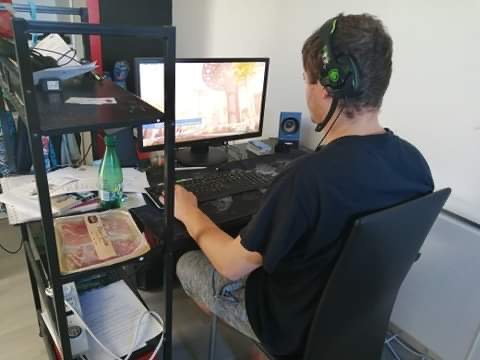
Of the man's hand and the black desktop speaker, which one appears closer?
the man's hand

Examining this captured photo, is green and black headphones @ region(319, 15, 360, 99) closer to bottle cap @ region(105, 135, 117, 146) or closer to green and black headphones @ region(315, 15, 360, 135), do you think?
green and black headphones @ region(315, 15, 360, 135)

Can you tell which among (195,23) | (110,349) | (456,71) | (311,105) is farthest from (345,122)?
(195,23)

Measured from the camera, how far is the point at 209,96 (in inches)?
59.6

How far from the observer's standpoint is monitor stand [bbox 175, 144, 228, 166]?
1.58 meters

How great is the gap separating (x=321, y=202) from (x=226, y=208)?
0.51 meters

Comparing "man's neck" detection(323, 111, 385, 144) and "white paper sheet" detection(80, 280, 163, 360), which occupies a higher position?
"man's neck" detection(323, 111, 385, 144)

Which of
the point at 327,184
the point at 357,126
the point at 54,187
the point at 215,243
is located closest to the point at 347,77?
the point at 357,126

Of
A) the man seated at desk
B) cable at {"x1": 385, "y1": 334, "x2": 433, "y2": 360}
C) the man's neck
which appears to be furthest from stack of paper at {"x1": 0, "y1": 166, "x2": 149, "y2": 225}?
cable at {"x1": 385, "y1": 334, "x2": 433, "y2": 360}

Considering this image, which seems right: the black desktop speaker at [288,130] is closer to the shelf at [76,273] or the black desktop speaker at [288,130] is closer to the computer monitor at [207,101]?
the computer monitor at [207,101]

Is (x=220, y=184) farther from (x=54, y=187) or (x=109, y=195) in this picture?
(x=54, y=187)

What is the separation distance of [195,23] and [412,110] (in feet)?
4.89

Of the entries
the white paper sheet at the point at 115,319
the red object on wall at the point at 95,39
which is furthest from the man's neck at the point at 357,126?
the red object on wall at the point at 95,39

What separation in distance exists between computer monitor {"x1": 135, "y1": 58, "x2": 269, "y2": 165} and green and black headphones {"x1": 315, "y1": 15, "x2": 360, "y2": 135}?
0.63 metres

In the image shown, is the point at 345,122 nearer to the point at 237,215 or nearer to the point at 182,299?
the point at 237,215
